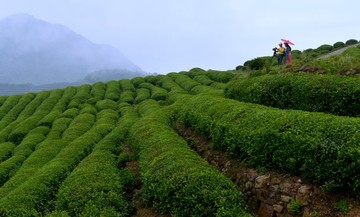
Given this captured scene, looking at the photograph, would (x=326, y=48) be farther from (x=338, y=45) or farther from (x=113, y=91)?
(x=113, y=91)

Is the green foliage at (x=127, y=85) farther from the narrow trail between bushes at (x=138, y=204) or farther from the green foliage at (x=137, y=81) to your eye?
the narrow trail between bushes at (x=138, y=204)

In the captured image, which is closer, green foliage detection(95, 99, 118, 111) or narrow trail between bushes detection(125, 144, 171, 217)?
narrow trail between bushes detection(125, 144, 171, 217)

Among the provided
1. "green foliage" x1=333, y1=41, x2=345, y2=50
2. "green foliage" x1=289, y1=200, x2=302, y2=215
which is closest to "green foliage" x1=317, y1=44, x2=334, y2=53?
"green foliage" x1=333, y1=41, x2=345, y2=50

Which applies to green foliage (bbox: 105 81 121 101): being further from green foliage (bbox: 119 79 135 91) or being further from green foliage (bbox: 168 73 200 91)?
green foliage (bbox: 168 73 200 91)

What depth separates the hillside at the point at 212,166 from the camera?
11.0 meters

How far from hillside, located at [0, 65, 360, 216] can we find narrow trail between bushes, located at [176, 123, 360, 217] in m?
0.03

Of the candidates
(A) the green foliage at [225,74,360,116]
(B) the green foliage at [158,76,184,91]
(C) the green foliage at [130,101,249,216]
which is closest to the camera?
(C) the green foliage at [130,101,249,216]

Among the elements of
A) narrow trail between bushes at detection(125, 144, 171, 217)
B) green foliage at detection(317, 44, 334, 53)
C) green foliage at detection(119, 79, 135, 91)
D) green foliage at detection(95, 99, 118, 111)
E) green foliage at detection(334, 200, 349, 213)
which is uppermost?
green foliage at detection(317, 44, 334, 53)

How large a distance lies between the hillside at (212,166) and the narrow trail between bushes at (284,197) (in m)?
0.03

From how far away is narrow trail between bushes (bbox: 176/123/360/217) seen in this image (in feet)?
33.8

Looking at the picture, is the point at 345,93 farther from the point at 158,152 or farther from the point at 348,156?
the point at 158,152

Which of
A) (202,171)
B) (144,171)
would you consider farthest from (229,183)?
(144,171)

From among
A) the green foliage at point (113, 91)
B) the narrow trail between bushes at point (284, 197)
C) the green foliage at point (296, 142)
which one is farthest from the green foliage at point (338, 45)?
the narrow trail between bushes at point (284, 197)

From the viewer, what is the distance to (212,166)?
1589 cm
